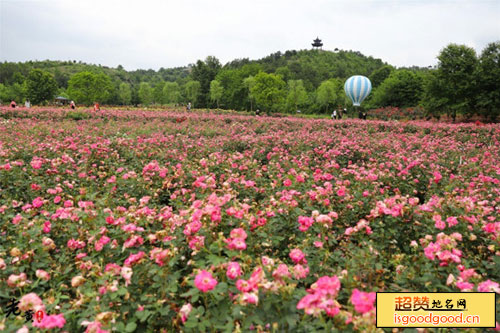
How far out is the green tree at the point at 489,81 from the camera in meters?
21.4

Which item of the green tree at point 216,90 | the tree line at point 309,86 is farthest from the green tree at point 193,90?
the green tree at point 216,90

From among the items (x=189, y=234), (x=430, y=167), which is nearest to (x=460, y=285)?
(x=189, y=234)

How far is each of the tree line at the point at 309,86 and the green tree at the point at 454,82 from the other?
64 millimetres

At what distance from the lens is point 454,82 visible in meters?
23.7

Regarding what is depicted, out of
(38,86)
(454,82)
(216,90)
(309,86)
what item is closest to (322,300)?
(454,82)

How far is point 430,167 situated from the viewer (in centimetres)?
591

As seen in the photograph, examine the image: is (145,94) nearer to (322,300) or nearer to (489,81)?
(489,81)

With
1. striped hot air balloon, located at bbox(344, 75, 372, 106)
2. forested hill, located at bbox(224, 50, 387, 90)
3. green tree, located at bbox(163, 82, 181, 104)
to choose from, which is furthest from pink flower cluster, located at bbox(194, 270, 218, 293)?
green tree, located at bbox(163, 82, 181, 104)

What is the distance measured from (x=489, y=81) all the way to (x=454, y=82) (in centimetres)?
232

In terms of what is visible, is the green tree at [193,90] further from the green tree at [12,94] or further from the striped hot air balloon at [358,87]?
the striped hot air balloon at [358,87]

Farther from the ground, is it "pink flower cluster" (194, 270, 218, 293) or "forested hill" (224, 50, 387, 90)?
"forested hill" (224, 50, 387, 90)

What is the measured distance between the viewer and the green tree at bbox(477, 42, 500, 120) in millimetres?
21364

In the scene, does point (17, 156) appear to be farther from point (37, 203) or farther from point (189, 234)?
point (189, 234)

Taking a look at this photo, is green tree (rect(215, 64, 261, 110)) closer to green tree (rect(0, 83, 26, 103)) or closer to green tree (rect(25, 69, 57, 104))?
green tree (rect(25, 69, 57, 104))
